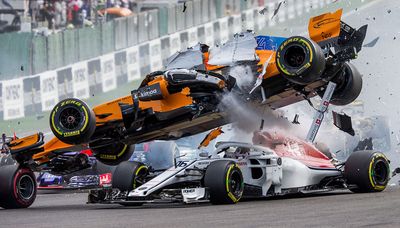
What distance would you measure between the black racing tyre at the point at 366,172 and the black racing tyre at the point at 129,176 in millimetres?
3489

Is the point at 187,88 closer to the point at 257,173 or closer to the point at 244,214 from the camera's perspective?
the point at 257,173

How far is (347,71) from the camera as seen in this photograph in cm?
1702

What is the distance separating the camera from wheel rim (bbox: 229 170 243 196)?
15.2m

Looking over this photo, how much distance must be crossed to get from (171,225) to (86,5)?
22.4 metres

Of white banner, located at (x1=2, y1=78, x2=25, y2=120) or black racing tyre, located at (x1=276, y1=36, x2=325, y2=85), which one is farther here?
white banner, located at (x1=2, y1=78, x2=25, y2=120)

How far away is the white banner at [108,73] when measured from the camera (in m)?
30.8

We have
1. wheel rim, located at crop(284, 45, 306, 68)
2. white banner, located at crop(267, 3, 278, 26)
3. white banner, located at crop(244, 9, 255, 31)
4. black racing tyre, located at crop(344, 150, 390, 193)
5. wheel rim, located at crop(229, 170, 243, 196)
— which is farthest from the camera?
white banner, located at crop(244, 9, 255, 31)

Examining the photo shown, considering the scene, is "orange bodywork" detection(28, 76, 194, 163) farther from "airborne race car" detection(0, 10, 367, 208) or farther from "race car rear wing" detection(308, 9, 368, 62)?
"race car rear wing" detection(308, 9, 368, 62)

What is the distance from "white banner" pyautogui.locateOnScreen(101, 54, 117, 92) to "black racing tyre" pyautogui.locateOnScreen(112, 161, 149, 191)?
14.1 m

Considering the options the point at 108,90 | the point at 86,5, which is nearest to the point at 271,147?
the point at 108,90

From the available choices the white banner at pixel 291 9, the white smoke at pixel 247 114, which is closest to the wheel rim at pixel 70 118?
the white smoke at pixel 247 114

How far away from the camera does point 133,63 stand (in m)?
31.5

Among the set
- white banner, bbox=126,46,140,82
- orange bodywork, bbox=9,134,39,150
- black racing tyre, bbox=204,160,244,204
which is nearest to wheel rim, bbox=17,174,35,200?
orange bodywork, bbox=9,134,39,150

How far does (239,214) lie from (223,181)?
1901mm
